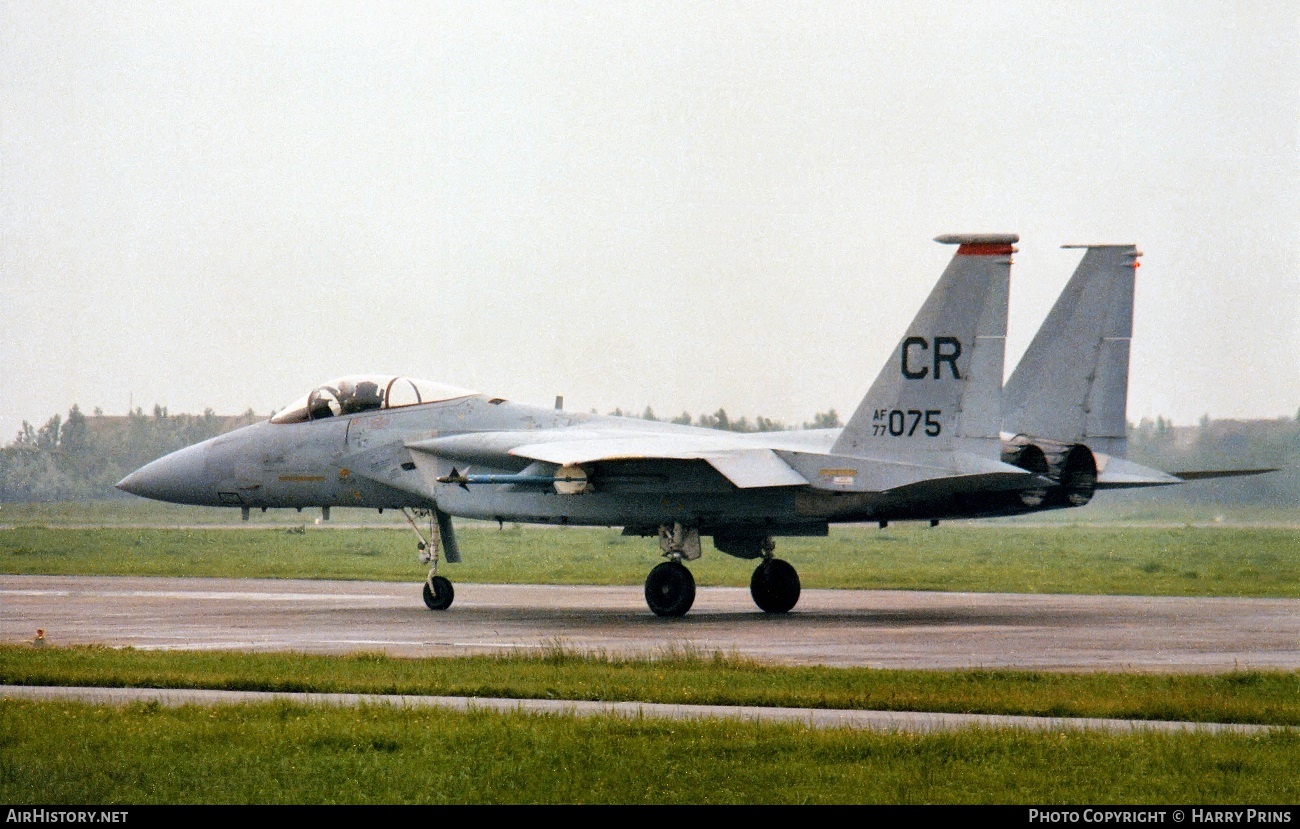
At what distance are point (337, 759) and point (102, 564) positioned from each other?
2941cm

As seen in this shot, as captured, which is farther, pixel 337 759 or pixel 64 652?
pixel 64 652

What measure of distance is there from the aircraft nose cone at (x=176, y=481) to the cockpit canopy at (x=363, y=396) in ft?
5.62

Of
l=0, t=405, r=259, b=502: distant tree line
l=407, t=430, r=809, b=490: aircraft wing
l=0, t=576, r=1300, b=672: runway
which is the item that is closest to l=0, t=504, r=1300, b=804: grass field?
l=0, t=576, r=1300, b=672: runway

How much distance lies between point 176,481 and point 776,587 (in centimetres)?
1039

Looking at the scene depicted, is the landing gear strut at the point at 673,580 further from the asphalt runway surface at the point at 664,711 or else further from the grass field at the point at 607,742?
the asphalt runway surface at the point at 664,711

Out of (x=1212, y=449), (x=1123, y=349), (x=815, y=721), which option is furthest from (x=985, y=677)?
(x=1212, y=449)

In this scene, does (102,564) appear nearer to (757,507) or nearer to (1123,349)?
(757,507)

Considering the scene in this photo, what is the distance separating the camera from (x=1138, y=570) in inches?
1341

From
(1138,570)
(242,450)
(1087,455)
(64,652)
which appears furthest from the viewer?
(1138,570)

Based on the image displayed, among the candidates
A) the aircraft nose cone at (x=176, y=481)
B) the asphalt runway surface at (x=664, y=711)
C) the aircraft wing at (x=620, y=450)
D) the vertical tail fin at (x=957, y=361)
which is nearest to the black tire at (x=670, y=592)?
the aircraft wing at (x=620, y=450)

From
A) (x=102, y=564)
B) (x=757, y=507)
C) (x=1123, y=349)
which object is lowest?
(x=102, y=564)

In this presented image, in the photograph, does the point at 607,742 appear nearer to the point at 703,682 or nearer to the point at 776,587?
the point at 703,682

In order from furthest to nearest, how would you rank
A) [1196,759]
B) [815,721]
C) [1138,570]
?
[1138,570]
[815,721]
[1196,759]

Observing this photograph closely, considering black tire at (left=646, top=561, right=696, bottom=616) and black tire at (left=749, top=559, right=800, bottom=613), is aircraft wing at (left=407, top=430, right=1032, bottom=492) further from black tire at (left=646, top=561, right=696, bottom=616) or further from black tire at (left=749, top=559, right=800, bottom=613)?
black tire at (left=749, top=559, right=800, bottom=613)
